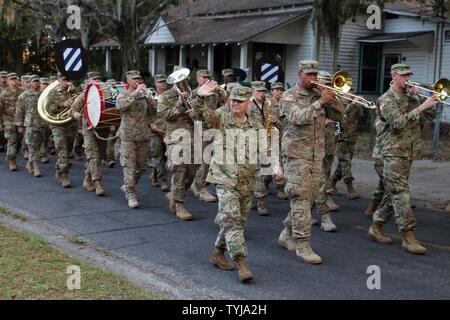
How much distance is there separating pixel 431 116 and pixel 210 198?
3931 millimetres

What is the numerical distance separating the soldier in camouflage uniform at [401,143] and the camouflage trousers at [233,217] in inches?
74.8

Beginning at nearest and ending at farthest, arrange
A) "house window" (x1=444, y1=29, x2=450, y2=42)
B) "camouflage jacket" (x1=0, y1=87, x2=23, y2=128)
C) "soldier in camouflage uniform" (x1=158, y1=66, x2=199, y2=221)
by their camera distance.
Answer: "soldier in camouflage uniform" (x1=158, y1=66, x2=199, y2=221), "camouflage jacket" (x1=0, y1=87, x2=23, y2=128), "house window" (x1=444, y1=29, x2=450, y2=42)

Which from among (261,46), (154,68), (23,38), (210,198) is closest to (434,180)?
(210,198)

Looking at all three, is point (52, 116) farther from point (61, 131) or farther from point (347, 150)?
point (347, 150)

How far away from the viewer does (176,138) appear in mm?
8688

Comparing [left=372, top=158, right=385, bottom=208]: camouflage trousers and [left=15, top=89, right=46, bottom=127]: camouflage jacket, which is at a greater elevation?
[left=15, top=89, right=46, bottom=127]: camouflage jacket

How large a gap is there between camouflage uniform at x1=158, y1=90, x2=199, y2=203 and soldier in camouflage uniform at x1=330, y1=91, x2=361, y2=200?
8.87 feet

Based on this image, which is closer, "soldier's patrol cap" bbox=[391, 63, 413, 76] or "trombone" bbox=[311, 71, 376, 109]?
"trombone" bbox=[311, 71, 376, 109]

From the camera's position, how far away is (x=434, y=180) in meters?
12.5

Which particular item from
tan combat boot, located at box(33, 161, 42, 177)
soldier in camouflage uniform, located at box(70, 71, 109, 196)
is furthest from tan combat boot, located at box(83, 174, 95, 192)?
tan combat boot, located at box(33, 161, 42, 177)

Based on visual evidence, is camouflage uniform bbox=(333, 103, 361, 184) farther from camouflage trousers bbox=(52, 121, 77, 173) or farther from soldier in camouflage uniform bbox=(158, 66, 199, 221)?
camouflage trousers bbox=(52, 121, 77, 173)

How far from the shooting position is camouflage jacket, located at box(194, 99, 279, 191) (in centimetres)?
601

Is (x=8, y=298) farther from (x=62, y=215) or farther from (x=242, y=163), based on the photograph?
(x=62, y=215)

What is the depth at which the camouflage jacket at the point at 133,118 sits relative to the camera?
29.9ft
